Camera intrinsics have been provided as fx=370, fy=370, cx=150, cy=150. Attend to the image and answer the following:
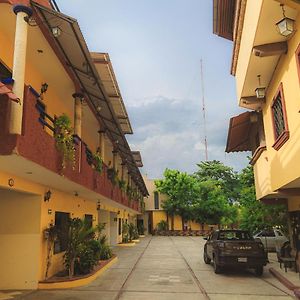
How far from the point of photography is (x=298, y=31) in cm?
762

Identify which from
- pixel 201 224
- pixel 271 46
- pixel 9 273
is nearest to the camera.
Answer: pixel 271 46

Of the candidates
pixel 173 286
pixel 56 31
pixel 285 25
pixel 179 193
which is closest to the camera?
pixel 285 25

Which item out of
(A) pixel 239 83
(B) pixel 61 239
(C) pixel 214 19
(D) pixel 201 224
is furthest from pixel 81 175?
(D) pixel 201 224

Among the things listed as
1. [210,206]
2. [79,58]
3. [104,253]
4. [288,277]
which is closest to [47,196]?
[79,58]

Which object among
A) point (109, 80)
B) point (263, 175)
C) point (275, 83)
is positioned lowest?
point (263, 175)

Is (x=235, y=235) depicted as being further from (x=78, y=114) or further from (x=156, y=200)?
(x=156, y=200)

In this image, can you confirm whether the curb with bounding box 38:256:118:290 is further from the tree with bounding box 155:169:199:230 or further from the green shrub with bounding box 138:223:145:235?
the tree with bounding box 155:169:199:230

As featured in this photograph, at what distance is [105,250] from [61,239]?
206 inches

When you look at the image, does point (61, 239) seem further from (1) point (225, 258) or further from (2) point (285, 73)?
(2) point (285, 73)

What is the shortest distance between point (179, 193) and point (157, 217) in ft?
17.2

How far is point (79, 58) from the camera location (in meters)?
10.1

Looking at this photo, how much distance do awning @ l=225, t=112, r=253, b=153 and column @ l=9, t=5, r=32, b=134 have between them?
368 inches

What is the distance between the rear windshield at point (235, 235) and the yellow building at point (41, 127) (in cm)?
530

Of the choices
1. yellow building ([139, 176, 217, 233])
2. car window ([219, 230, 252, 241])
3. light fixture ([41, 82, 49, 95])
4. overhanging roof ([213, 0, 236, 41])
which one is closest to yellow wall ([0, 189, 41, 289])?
light fixture ([41, 82, 49, 95])
